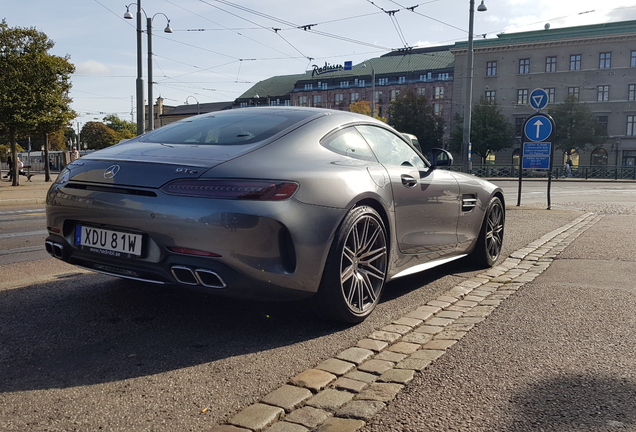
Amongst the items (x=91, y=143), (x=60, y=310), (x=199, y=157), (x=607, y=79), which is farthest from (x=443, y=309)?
(x=91, y=143)

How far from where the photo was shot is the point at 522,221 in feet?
38.0

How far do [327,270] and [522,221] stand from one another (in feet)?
28.9

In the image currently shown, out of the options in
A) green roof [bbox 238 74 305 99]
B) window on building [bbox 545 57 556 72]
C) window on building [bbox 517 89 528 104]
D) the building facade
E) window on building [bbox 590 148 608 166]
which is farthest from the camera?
green roof [bbox 238 74 305 99]

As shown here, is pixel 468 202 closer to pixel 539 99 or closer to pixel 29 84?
pixel 539 99

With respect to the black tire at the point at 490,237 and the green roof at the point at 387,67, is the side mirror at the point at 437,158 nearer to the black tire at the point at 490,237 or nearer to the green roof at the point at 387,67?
the black tire at the point at 490,237

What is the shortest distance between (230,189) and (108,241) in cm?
83

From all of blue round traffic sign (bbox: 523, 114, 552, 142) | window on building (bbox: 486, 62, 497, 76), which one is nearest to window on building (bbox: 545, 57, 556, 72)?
window on building (bbox: 486, 62, 497, 76)

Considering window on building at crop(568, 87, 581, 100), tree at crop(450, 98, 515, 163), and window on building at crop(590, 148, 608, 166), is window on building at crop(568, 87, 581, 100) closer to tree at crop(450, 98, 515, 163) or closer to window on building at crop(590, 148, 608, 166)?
window on building at crop(590, 148, 608, 166)

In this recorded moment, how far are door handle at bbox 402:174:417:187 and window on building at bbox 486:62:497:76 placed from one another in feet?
224

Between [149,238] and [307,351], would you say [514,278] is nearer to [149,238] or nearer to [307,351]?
[307,351]

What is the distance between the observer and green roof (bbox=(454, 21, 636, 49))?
62312 mm

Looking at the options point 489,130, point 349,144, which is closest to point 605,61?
point 489,130

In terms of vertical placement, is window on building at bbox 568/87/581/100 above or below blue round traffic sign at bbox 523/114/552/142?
above

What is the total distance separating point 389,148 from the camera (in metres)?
4.79
